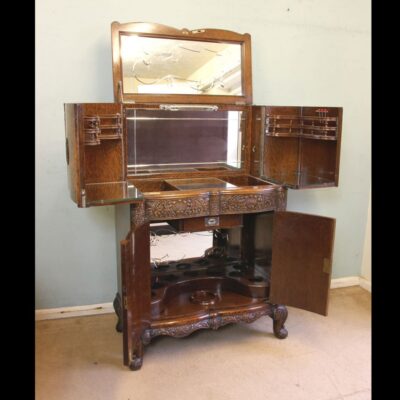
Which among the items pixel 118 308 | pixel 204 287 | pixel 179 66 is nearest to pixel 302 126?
pixel 179 66

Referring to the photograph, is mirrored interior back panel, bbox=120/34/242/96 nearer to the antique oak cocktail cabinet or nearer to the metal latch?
the antique oak cocktail cabinet

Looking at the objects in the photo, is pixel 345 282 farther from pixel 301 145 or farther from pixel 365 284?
pixel 301 145

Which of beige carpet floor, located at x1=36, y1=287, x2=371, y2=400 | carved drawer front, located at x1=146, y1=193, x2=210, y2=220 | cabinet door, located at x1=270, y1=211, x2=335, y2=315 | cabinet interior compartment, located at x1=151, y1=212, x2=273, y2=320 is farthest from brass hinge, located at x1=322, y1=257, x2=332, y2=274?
carved drawer front, located at x1=146, y1=193, x2=210, y2=220

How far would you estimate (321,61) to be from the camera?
108 inches

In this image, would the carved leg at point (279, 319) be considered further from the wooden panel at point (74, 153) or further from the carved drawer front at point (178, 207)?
the wooden panel at point (74, 153)

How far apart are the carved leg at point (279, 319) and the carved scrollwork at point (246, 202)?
58 centimetres

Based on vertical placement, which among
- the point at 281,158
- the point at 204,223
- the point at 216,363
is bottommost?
the point at 216,363

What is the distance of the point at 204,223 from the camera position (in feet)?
7.05

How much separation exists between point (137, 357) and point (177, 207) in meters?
0.79

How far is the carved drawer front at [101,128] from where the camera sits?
205cm

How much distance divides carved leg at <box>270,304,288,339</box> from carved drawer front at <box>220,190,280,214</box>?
22.7 inches

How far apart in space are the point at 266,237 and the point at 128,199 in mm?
921
